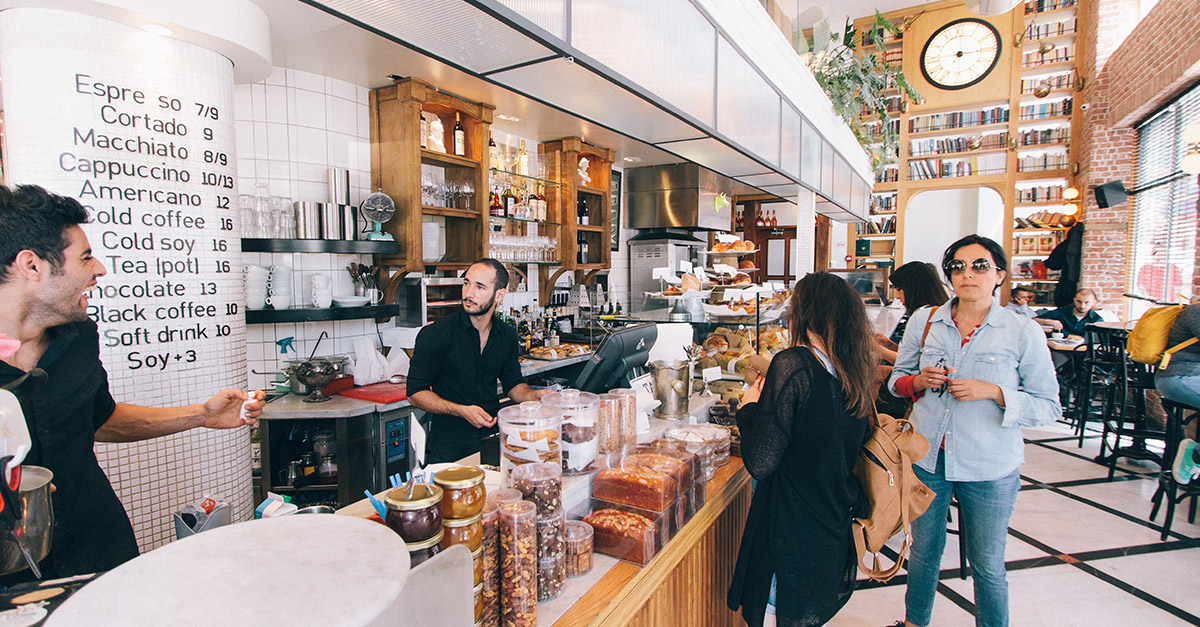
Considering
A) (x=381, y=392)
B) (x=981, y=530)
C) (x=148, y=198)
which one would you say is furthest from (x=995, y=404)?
(x=148, y=198)

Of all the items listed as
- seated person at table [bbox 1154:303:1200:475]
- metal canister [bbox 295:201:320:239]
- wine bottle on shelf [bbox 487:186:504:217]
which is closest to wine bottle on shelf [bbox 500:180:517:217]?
wine bottle on shelf [bbox 487:186:504:217]

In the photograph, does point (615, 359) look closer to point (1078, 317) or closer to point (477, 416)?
point (477, 416)

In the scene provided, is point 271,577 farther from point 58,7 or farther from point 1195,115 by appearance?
point 1195,115

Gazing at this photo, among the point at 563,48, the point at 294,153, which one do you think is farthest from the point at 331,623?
the point at 294,153

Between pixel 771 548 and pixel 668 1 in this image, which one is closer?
pixel 771 548

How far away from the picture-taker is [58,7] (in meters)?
2.25

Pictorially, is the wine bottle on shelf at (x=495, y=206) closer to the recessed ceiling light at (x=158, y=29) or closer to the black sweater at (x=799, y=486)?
the recessed ceiling light at (x=158, y=29)

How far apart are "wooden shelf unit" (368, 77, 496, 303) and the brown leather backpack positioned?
3.17 meters

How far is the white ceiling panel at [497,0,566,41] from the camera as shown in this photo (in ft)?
4.47

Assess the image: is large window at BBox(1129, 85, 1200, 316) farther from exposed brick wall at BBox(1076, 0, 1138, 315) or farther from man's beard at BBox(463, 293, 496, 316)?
man's beard at BBox(463, 293, 496, 316)

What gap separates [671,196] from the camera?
6859mm

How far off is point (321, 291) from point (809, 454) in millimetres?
3094

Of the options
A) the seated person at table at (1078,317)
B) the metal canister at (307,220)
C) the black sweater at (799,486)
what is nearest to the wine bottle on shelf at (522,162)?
the metal canister at (307,220)

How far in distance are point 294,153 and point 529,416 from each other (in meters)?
3.15
